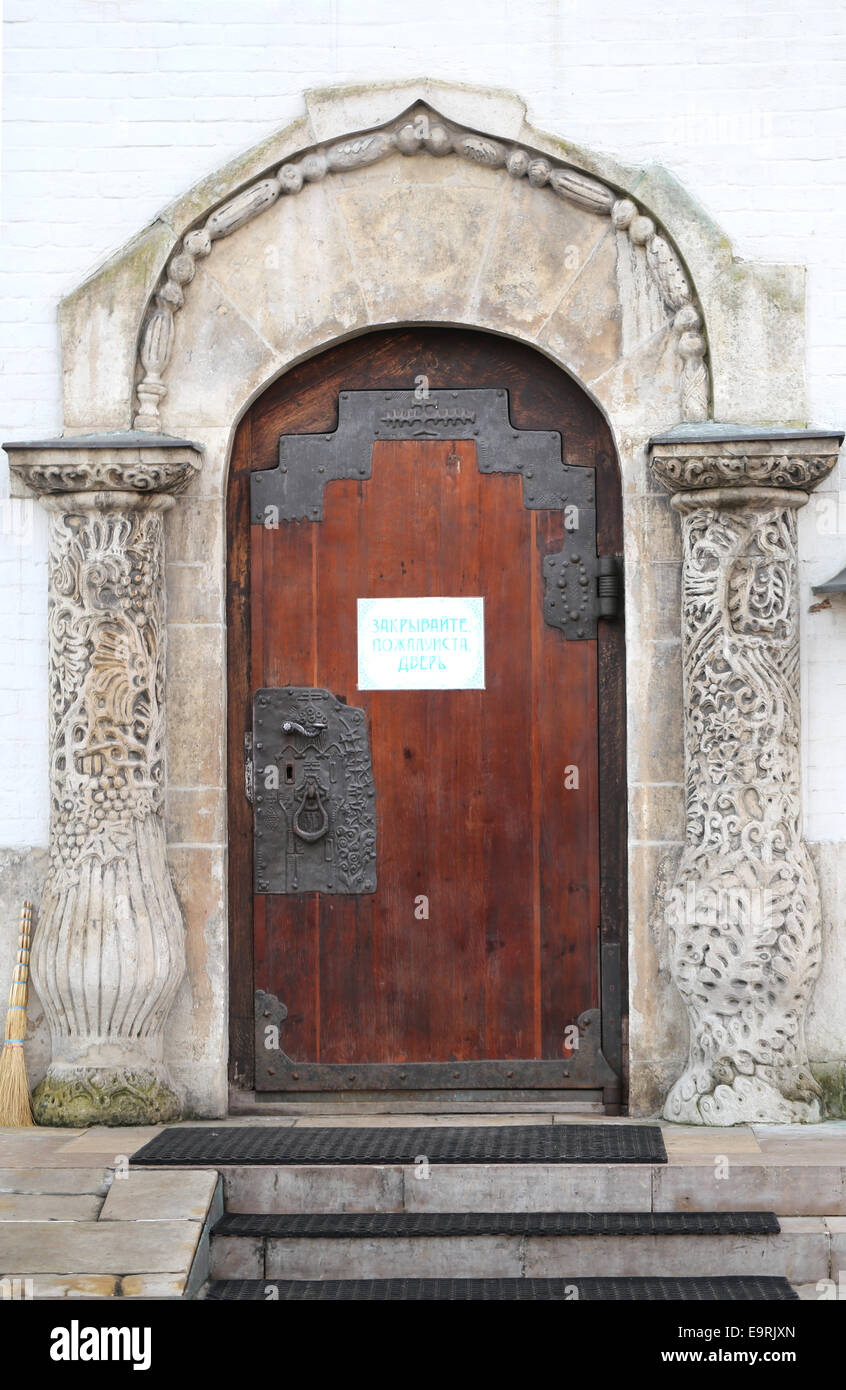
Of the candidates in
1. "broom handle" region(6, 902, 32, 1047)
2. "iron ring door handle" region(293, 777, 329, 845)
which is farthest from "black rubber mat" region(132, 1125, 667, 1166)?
"iron ring door handle" region(293, 777, 329, 845)

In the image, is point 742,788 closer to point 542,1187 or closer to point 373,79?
point 542,1187

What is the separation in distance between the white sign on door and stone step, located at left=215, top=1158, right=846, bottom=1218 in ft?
6.24

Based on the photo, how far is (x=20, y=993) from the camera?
6246 millimetres

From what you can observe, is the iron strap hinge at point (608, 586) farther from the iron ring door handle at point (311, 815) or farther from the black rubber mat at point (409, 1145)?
the black rubber mat at point (409, 1145)

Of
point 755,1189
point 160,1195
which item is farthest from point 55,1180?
point 755,1189

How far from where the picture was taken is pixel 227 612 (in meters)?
6.46

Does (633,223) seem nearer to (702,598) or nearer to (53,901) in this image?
(702,598)

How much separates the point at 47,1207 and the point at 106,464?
268cm

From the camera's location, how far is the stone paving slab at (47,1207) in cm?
496

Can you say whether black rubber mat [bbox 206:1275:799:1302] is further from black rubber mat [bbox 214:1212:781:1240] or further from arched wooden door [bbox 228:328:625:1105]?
arched wooden door [bbox 228:328:625:1105]

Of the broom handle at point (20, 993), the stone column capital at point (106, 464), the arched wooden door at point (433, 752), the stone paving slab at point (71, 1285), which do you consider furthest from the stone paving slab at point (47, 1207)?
the stone column capital at point (106, 464)

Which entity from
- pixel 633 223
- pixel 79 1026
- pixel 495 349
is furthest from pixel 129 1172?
pixel 633 223

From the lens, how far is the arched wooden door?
6.36m
